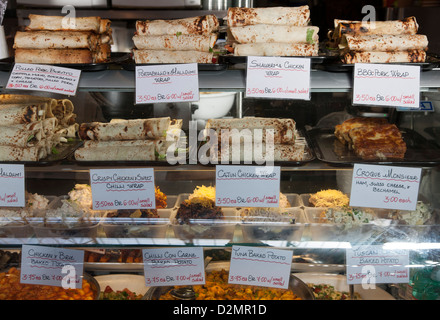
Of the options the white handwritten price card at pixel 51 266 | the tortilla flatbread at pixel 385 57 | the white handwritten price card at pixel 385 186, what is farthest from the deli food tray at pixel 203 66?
the white handwritten price card at pixel 51 266

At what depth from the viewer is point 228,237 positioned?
1980mm

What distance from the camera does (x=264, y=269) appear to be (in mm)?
2045

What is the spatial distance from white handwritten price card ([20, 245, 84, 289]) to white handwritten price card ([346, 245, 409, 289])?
132 cm

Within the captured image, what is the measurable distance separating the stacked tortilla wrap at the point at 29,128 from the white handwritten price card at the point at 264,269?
0.99 m

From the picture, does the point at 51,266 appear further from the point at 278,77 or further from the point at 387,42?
the point at 387,42

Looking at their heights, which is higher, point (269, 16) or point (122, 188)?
point (269, 16)

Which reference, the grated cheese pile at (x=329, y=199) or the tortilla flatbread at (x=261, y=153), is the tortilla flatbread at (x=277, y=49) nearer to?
the tortilla flatbread at (x=261, y=153)

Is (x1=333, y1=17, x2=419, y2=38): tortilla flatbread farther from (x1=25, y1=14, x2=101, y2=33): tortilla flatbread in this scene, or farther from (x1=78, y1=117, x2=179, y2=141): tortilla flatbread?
(x1=25, y1=14, x2=101, y2=33): tortilla flatbread

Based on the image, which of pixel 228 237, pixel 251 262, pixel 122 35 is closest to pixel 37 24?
pixel 228 237

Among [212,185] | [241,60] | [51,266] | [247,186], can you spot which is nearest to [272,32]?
[241,60]

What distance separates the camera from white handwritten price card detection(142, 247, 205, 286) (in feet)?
6.75

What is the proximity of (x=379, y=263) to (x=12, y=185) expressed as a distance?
169 centimetres

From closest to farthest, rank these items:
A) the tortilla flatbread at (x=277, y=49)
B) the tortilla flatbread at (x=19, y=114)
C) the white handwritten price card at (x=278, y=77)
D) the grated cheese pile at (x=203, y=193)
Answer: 1. the white handwritten price card at (x=278, y=77)
2. the tortilla flatbread at (x=277, y=49)
3. the tortilla flatbread at (x=19, y=114)
4. the grated cheese pile at (x=203, y=193)

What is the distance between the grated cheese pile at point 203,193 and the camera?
2.17 metres
